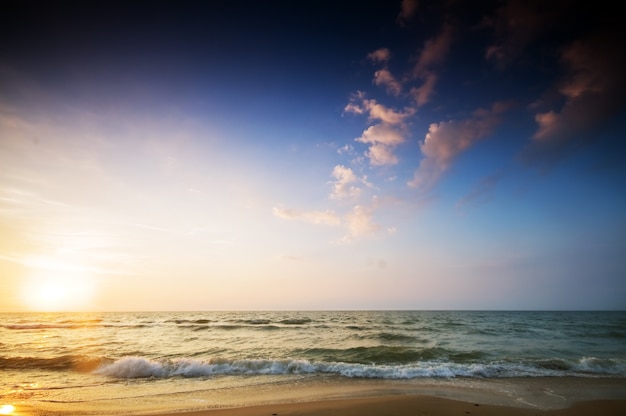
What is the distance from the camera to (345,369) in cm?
1282

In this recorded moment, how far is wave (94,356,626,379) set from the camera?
12.3m

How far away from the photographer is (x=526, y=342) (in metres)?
22.3

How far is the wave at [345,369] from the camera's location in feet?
40.4

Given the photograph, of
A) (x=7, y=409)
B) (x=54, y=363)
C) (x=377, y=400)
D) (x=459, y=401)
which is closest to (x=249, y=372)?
(x=377, y=400)

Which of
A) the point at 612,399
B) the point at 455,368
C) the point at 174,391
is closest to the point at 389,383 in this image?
the point at 455,368

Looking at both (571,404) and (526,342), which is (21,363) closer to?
(571,404)

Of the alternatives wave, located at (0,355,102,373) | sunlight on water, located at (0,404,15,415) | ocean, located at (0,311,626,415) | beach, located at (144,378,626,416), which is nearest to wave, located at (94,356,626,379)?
ocean, located at (0,311,626,415)

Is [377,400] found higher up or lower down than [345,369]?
higher up

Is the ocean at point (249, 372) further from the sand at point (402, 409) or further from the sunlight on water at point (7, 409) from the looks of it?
the sand at point (402, 409)

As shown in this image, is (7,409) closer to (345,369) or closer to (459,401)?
(345,369)

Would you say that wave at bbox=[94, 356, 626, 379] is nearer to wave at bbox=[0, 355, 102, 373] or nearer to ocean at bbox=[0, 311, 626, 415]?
ocean at bbox=[0, 311, 626, 415]

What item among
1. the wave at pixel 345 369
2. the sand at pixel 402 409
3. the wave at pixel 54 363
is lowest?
the wave at pixel 54 363

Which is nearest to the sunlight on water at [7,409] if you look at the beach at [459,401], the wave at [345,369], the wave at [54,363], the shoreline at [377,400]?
the shoreline at [377,400]

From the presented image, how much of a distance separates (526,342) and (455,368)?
1420 cm
